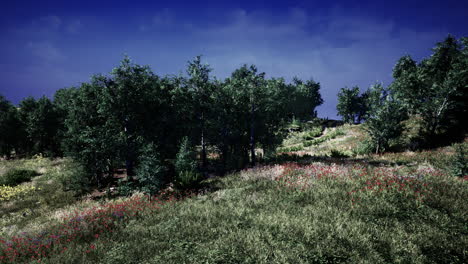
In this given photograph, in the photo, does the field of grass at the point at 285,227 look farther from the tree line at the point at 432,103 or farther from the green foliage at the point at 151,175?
the tree line at the point at 432,103

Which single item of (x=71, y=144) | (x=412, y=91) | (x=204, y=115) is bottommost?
(x=71, y=144)

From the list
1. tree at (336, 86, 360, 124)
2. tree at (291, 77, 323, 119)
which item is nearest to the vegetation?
tree at (336, 86, 360, 124)

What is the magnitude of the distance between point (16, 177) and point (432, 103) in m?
43.1

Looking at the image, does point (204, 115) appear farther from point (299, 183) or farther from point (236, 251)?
point (236, 251)

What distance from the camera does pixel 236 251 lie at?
16.9 ft

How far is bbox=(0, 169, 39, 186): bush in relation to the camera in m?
20.8

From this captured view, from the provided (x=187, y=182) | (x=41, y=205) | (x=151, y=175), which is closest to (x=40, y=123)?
(x=41, y=205)

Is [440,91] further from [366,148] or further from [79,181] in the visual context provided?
[79,181]

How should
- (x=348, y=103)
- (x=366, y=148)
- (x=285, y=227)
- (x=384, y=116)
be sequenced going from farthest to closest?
1. (x=348, y=103)
2. (x=366, y=148)
3. (x=384, y=116)
4. (x=285, y=227)

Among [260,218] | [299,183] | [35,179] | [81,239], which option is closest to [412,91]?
[299,183]

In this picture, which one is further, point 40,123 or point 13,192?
point 40,123

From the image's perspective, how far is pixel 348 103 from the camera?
57969mm

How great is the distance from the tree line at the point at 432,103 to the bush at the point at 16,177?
3545cm

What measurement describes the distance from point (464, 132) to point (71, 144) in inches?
1446
